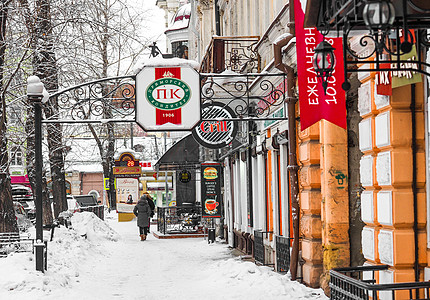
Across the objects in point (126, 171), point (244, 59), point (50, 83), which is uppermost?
point (244, 59)

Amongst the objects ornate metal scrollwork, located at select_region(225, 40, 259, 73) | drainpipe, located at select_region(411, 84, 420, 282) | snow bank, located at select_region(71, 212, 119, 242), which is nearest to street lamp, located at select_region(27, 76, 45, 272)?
ornate metal scrollwork, located at select_region(225, 40, 259, 73)

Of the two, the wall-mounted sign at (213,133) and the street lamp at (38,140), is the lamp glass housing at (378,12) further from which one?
the wall-mounted sign at (213,133)

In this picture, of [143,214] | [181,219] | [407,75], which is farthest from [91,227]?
[407,75]

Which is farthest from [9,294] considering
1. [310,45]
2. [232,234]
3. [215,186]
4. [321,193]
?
[215,186]

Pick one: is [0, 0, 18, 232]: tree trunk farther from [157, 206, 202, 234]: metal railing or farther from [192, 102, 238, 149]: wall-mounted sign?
[157, 206, 202, 234]: metal railing

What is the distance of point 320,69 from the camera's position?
22.8 ft

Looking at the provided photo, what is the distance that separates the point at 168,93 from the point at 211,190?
12018 millimetres

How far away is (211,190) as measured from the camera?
24.5 m

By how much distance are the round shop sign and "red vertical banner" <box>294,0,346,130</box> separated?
9.42 feet

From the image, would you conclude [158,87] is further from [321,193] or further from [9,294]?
[9,294]

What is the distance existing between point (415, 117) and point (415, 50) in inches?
40.2

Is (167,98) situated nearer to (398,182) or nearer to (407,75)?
(398,182)

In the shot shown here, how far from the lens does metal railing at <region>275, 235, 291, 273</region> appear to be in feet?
43.7

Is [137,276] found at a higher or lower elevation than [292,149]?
lower
